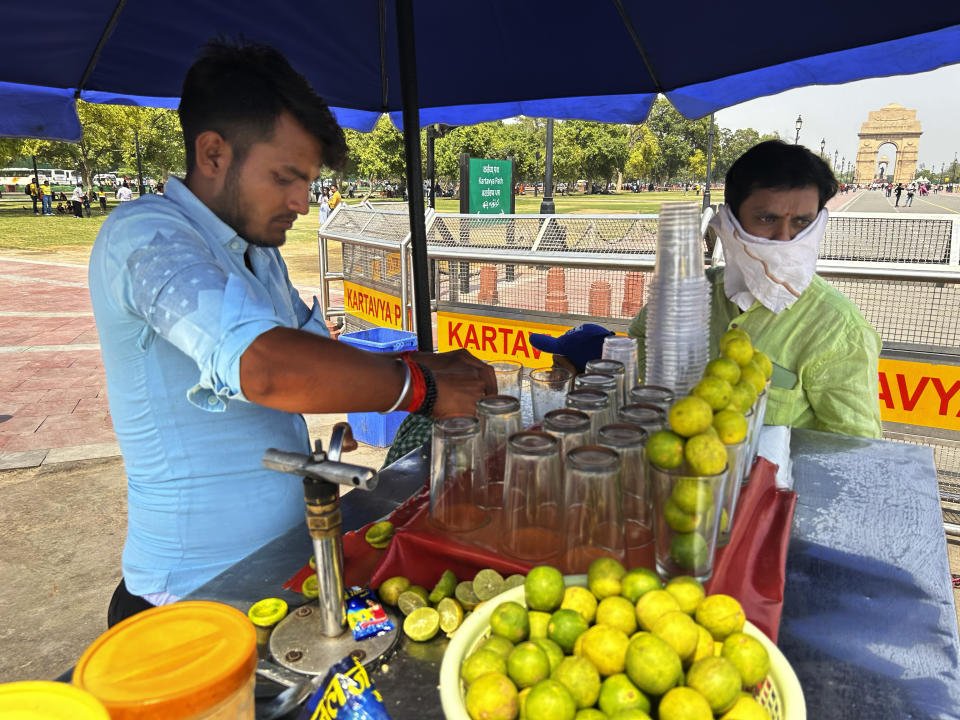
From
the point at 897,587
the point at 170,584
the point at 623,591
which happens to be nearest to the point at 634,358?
the point at 897,587

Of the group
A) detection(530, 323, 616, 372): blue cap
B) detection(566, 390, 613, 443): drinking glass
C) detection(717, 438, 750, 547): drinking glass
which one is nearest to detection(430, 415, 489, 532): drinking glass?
detection(566, 390, 613, 443): drinking glass

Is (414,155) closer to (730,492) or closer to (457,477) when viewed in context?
(457,477)

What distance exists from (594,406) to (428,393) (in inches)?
16.6

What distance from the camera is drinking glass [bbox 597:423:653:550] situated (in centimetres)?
134

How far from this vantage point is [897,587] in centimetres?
146

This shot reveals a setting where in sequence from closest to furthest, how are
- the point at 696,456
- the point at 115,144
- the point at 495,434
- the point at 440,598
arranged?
the point at 696,456
the point at 440,598
the point at 495,434
the point at 115,144

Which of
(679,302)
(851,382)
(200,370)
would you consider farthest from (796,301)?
(200,370)

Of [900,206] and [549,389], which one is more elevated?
[900,206]

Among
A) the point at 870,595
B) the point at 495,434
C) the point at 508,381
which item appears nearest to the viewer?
the point at 870,595

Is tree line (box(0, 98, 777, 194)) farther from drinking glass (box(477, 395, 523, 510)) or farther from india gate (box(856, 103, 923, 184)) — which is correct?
india gate (box(856, 103, 923, 184))

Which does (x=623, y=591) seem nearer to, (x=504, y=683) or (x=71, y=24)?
(x=504, y=683)

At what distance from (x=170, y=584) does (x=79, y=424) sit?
5469 mm

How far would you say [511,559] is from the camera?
134 cm

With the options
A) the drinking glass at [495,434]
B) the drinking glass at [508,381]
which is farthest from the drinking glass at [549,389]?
the drinking glass at [495,434]
